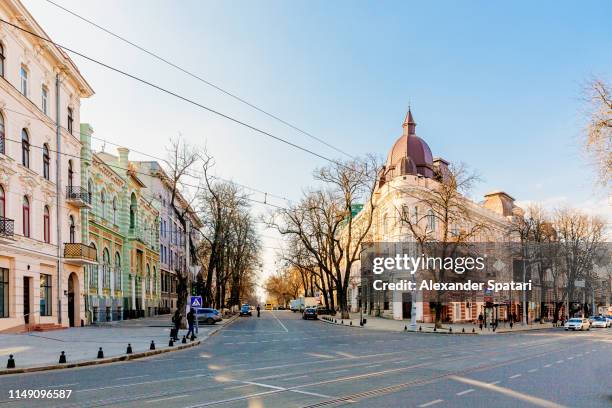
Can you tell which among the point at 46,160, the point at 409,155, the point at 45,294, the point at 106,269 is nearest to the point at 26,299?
the point at 45,294

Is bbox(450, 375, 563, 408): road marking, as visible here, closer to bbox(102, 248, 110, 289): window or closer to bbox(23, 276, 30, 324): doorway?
bbox(23, 276, 30, 324): doorway

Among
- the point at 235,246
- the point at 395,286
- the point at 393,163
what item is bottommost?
the point at 395,286

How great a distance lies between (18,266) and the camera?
97.9 ft

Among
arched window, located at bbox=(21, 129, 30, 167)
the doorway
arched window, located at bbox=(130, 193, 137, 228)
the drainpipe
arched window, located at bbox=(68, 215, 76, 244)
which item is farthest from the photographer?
arched window, located at bbox=(130, 193, 137, 228)

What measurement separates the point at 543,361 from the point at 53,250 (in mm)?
28350

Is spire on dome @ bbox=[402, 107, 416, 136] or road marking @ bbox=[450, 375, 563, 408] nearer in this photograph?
road marking @ bbox=[450, 375, 563, 408]

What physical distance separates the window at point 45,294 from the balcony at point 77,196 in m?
5.40

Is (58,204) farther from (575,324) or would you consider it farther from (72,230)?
(575,324)

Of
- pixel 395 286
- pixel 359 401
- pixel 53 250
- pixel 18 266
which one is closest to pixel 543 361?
Result: pixel 359 401

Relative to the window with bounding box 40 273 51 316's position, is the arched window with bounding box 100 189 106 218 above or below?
above

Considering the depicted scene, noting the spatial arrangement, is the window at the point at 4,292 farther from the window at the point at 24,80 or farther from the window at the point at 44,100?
the window at the point at 44,100

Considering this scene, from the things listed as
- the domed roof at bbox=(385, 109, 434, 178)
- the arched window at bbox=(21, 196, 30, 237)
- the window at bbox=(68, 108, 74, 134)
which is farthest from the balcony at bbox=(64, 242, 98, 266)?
the domed roof at bbox=(385, 109, 434, 178)

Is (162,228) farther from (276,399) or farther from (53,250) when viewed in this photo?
(276,399)

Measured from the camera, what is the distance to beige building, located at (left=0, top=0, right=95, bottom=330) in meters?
29.1
